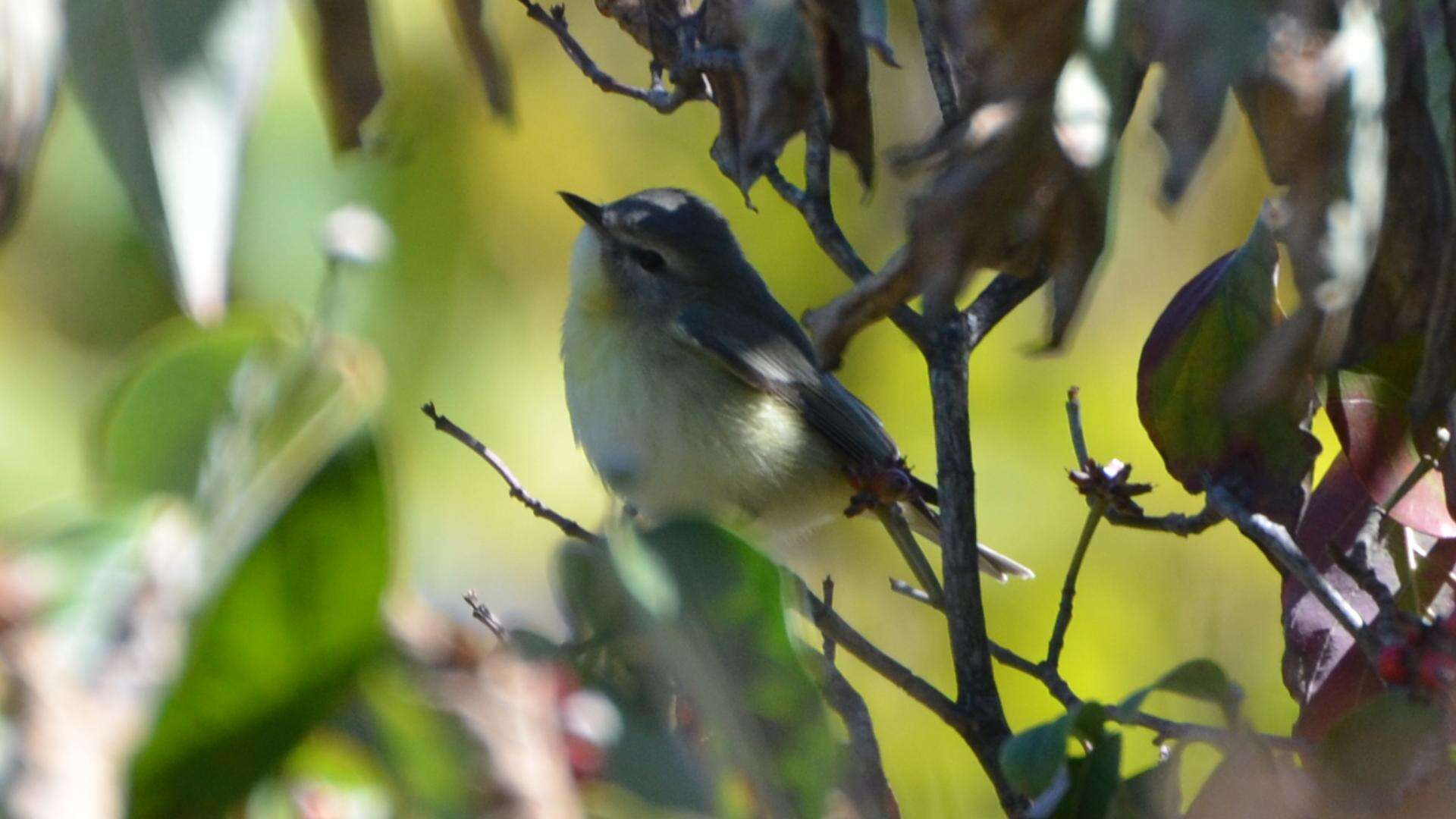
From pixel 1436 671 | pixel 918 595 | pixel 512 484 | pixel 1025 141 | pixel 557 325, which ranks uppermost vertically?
pixel 1025 141

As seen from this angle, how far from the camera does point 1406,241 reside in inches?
38.5

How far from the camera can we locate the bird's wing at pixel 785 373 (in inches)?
121

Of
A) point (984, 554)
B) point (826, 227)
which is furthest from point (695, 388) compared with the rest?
point (826, 227)

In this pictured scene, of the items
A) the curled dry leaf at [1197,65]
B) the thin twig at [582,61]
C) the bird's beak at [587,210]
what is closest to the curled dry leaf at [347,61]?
the curled dry leaf at [1197,65]

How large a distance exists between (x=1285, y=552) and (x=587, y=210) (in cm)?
210

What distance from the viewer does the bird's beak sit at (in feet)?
10.6

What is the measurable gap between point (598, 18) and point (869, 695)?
2.11 meters

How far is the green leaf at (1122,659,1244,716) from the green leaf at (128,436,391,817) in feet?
1.87

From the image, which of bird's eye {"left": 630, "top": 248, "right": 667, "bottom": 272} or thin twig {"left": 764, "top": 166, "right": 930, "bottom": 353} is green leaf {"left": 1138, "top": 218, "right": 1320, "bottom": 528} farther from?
bird's eye {"left": 630, "top": 248, "right": 667, "bottom": 272}

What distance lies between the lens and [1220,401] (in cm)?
132

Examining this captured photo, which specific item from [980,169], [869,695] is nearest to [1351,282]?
[980,169]

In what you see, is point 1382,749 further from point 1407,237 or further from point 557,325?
point 557,325

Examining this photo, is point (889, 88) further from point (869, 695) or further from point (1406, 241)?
point (1406, 241)

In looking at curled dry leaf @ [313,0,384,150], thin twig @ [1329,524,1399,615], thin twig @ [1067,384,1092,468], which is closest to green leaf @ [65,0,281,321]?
curled dry leaf @ [313,0,384,150]
